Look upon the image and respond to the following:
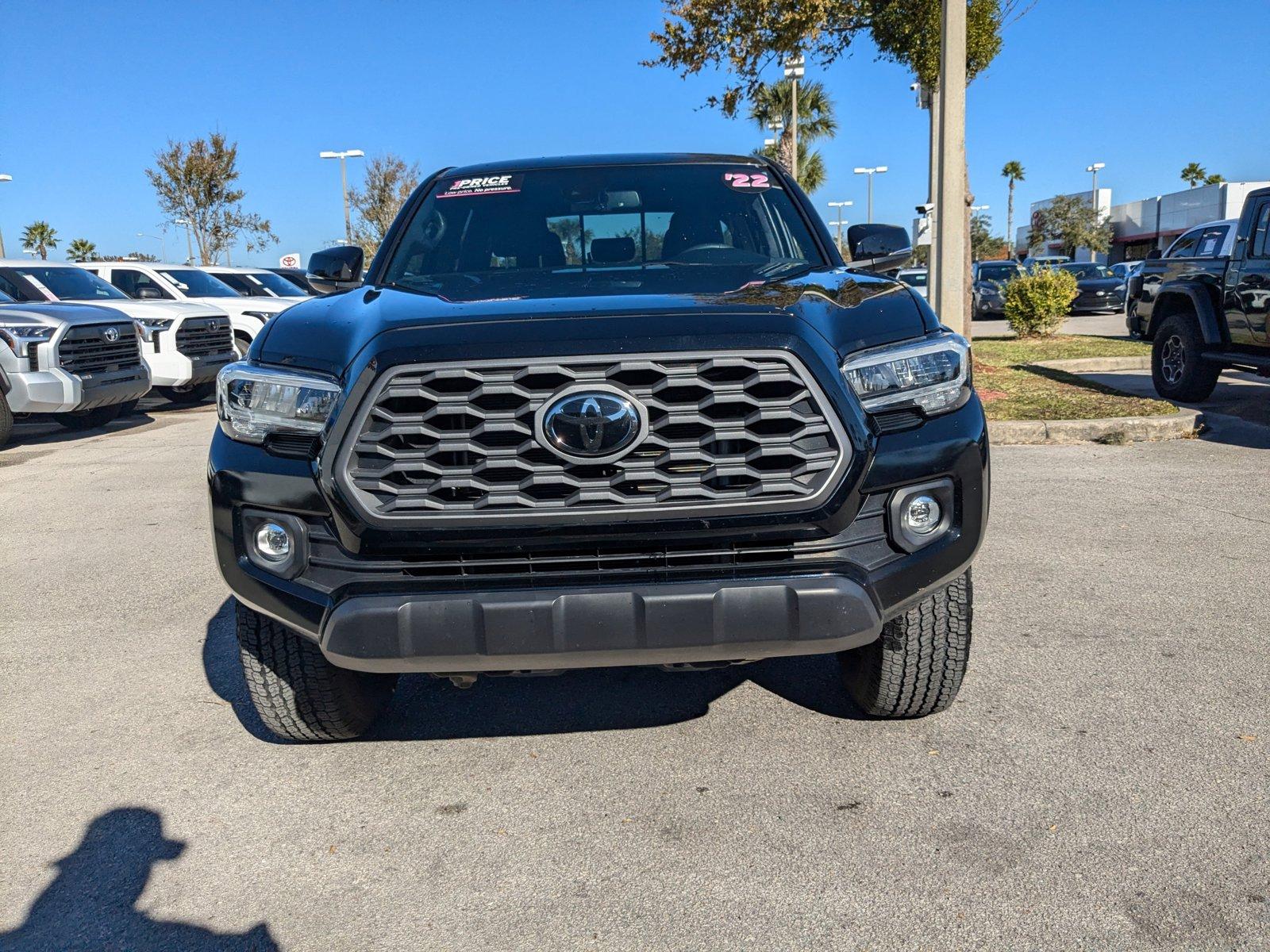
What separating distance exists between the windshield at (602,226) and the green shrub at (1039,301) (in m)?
13.6

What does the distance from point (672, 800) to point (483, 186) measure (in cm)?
258

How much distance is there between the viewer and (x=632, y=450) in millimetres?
2646

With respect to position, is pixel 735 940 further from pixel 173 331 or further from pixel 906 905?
pixel 173 331

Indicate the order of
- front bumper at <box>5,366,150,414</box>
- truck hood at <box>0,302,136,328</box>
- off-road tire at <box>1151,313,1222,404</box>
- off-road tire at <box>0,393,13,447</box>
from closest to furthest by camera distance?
1. off-road tire at <box>1151,313,1222,404</box>
2. off-road tire at <box>0,393,13,447</box>
3. front bumper at <box>5,366,150,414</box>
4. truck hood at <box>0,302,136,328</box>

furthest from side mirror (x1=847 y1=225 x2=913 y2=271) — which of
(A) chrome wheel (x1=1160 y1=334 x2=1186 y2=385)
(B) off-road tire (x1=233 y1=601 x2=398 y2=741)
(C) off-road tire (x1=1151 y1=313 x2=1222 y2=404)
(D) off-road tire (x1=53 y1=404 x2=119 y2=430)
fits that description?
(D) off-road tire (x1=53 y1=404 x2=119 y2=430)

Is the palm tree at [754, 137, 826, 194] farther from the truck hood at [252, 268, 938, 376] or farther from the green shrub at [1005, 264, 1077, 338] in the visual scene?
the truck hood at [252, 268, 938, 376]

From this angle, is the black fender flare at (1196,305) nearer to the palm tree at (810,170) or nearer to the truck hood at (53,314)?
the truck hood at (53,314)

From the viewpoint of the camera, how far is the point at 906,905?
8.16 ft

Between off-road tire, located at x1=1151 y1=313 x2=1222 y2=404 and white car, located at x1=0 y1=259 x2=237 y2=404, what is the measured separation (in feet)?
34.2

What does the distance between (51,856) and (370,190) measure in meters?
45.4

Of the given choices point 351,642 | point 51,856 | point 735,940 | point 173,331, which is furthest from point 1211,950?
point 173,331

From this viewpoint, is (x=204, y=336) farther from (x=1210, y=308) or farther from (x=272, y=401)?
(x=272, y=401)

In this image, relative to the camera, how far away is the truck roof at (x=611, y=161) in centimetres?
450

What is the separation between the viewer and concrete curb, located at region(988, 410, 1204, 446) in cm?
880
